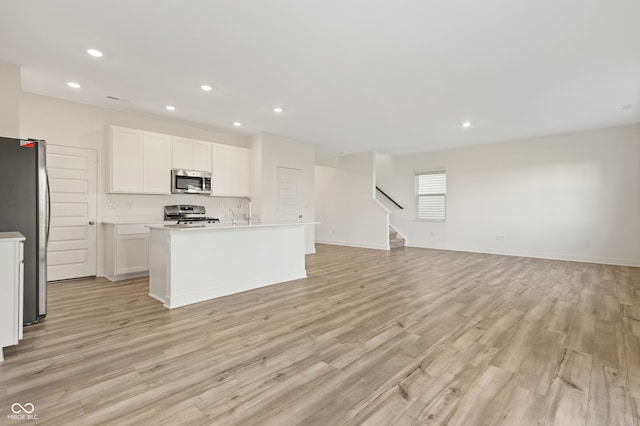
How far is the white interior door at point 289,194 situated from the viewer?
6.91 metres

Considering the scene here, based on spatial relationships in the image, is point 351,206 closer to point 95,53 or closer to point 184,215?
point 184,215

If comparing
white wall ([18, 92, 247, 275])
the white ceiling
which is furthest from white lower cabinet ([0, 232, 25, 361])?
white wall ([18, 92, 247, 275])

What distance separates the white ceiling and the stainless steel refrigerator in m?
1.15

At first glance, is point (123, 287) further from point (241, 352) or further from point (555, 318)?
point (555, 318)

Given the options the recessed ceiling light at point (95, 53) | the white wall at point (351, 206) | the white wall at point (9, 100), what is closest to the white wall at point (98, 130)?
the white wall at point (9, 100)

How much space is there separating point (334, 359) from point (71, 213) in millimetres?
4770

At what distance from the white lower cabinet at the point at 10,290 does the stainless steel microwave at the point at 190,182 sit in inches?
126

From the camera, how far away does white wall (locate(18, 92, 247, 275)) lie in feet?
14.5

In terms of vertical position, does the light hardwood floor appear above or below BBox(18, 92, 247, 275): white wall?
below

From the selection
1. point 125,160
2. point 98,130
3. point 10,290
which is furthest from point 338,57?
point 98,130

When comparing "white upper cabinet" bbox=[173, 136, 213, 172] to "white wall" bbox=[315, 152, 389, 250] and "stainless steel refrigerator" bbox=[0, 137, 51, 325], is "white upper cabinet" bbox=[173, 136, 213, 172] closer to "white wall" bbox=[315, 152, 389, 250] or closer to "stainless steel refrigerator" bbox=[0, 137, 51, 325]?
"stainless steel refrigerator" bbox=[0, 137, 51, 325]

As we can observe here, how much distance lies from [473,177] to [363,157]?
2.99 metres

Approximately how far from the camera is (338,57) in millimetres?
3314

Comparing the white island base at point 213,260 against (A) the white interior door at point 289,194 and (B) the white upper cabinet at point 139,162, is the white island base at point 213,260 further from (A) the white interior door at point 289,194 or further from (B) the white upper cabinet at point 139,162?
(A) the white interior door at point 289,194
